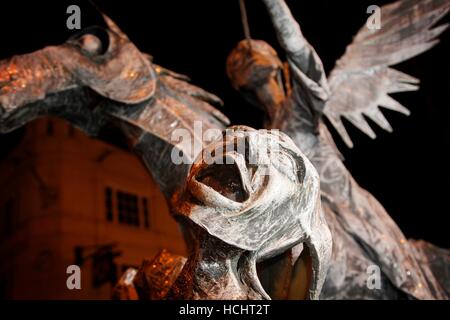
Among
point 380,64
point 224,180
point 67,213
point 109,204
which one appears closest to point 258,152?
point 224,180

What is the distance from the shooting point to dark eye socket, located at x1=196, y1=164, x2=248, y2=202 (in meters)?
1.01

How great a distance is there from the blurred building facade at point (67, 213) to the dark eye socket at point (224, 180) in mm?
7168

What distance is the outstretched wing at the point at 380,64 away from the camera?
2.38 metres

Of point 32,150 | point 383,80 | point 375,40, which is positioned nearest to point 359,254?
point 383,80

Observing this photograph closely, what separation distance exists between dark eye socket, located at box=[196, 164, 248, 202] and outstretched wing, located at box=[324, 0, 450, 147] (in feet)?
4.51

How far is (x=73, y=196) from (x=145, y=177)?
4.97 feet

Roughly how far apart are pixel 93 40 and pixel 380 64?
1231 millimetres

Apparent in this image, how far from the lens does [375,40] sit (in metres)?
2.49

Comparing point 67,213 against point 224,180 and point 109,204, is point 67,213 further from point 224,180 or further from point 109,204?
point 224,180

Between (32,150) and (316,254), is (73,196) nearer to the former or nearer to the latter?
(32,150)

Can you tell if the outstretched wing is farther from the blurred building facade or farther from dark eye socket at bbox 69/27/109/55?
the blurred building facade

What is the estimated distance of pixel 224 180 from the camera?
3.37 feet

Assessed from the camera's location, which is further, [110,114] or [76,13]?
[76,13]

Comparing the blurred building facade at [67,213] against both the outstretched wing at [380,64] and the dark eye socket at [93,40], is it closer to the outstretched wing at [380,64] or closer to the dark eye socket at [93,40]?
the outstretched wing at [380,64]
